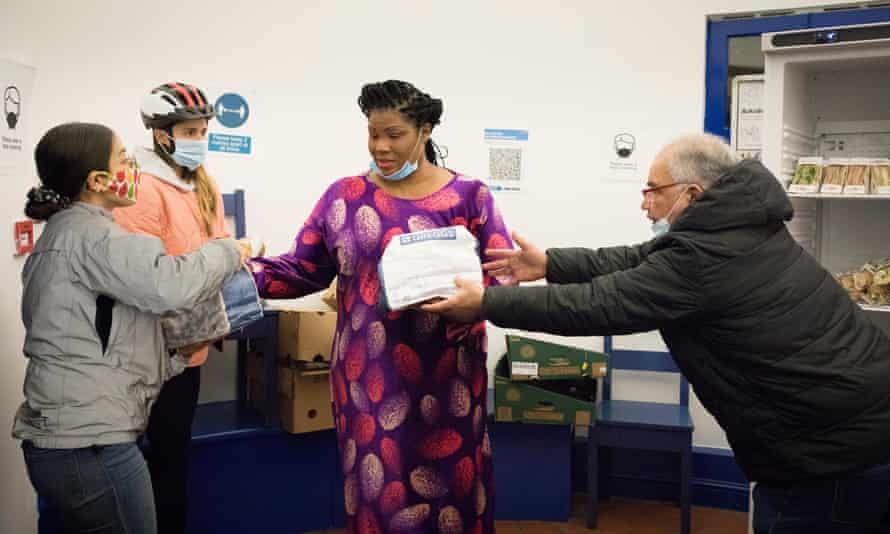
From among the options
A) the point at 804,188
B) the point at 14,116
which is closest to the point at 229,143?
the point at 14,116

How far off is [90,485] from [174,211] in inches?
40.9

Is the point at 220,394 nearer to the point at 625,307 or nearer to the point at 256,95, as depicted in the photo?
the point at 256,95

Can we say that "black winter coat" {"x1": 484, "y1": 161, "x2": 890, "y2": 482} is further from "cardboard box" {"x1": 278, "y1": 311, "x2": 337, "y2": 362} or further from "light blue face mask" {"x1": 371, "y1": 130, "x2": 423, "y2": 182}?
"cardboard box" {"x1": 278, "y1": 311, "x2": 337, "y2": 362}

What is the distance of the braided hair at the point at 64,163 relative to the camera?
5.63ft

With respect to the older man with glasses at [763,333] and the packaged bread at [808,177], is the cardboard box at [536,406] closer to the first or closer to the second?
the packaged bread at [808,177]

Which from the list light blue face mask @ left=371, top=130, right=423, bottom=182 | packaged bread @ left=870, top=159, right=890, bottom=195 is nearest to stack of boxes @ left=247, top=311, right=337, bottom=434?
light blue face mask @ left=371, top=130, right=423, bottom=182

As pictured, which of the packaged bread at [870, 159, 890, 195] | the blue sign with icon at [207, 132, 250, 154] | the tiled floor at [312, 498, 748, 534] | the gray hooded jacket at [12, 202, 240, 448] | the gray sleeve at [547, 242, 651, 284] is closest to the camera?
the gray hooded jacket at [12, 202, 240, 448]

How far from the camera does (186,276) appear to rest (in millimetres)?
1708

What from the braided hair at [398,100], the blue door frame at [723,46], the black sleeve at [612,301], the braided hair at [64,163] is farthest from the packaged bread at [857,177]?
the braided hair at [64,163]

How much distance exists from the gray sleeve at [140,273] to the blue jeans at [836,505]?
1.39 meters

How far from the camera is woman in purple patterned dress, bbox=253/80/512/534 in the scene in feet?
6.92

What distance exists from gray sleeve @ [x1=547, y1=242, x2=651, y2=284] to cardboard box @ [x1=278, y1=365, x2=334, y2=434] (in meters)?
1.34

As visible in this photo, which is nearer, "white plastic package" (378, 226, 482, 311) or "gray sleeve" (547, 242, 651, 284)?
"white plastic package" (378, 226, 482, 311)

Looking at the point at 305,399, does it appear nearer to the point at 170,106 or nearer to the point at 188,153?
the point at 188,153
